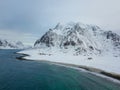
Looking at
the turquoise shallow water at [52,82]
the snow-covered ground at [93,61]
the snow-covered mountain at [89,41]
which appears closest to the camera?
the turquoise shallow water at [52,82]

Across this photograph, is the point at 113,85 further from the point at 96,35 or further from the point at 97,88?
the point at 96,35

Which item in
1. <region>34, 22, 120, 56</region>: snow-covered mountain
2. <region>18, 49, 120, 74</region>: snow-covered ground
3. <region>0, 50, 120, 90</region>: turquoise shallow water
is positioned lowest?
<region>0, 50, 120, 90</region>: turquoise shallow water

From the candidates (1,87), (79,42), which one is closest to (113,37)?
(79,42)

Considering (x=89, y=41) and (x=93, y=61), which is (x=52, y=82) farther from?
(x=89, y=41)

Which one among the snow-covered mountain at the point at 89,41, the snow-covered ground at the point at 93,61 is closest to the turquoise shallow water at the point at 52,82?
the snow-covered ground at the point at 93,61

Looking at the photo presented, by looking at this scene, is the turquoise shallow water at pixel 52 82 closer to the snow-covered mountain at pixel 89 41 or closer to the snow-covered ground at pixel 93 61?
the snow-covered ground at pixel 93 61

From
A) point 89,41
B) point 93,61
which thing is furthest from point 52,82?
point 89,41

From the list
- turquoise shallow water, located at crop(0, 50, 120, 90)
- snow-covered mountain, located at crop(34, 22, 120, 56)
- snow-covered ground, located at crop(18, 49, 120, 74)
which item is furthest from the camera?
snow-covered mountain, located at crop(34, 22, 120, 56)

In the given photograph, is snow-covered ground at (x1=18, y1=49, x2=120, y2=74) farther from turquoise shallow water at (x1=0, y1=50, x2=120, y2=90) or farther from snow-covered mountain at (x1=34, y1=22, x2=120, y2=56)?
snow-covered mountain at (x1=34, y1=22, x2=120, y2=56)

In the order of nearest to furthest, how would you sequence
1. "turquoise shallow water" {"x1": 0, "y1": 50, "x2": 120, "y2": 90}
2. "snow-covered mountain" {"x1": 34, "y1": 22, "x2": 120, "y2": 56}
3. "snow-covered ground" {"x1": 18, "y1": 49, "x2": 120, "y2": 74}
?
"turquoise shallow water" {"x1": 0, "y1": 50, "x2": 120, "y2": 90} < "snow-covered ground" {"x1": 18, "y1": 49, "x2": 120, "y2": 74} < "snow-covered mountain" {"x1": 34, "y1": 22, "x2": 120, "y2": 56}

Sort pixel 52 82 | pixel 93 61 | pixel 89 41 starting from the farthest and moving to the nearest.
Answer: pixel 89 41, pixel 93 61, pixel 52 82

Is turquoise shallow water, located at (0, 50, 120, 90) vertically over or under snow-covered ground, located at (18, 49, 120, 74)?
under

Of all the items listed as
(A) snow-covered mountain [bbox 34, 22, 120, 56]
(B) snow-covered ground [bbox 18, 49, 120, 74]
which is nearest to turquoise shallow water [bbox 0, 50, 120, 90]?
(B) snow-covered ground [bbox 18, 49, 120, 74]
